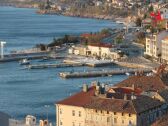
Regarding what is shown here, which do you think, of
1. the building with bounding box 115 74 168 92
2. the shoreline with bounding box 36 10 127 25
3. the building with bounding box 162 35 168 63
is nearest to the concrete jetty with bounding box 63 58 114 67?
the building with bounding box 162 35 168 63

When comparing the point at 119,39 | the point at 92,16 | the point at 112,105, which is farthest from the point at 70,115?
the point at 92,16

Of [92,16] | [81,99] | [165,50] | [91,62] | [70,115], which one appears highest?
[81,99]

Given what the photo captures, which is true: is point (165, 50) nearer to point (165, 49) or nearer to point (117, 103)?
point (165, 49)

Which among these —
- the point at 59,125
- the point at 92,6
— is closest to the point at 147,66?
the point at 59,125

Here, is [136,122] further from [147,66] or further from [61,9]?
[61,9]

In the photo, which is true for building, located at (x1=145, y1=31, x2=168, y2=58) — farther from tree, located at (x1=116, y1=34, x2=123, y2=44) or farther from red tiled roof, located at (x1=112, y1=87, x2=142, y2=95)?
red tiled roof, located at (x1=112, y1=87, x2=142, y2=95)
